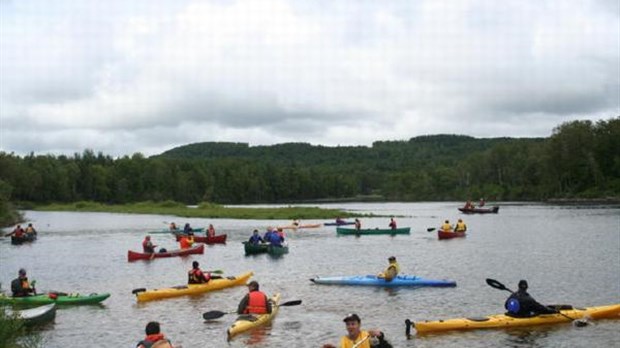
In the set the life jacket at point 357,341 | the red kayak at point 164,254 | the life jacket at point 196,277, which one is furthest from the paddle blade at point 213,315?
the red kayak at point 164,254

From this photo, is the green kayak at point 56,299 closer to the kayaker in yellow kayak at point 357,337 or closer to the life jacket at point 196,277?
the life jacket at point 196,277

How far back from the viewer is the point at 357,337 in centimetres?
1316

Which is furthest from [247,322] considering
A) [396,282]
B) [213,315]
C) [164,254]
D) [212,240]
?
[212,240]

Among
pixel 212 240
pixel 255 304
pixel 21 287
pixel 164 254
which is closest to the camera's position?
pixel 255 304

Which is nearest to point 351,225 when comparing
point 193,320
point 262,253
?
point 262,253

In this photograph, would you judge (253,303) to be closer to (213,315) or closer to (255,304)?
(255,304)

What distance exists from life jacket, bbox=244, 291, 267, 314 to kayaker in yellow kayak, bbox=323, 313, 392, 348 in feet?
35.5

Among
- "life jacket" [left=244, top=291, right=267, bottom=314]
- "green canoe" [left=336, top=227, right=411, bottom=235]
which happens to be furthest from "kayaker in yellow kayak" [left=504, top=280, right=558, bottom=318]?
"green canoe" [left=336, top=227, right=411, bottom=235]

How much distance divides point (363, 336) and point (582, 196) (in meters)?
141

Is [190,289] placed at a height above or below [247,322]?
above

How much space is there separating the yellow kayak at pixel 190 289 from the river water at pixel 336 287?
480 millimetres

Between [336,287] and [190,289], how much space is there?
22.4ft

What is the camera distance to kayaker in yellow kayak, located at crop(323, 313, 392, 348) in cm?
1264

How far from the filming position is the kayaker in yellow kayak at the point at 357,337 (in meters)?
12.6
